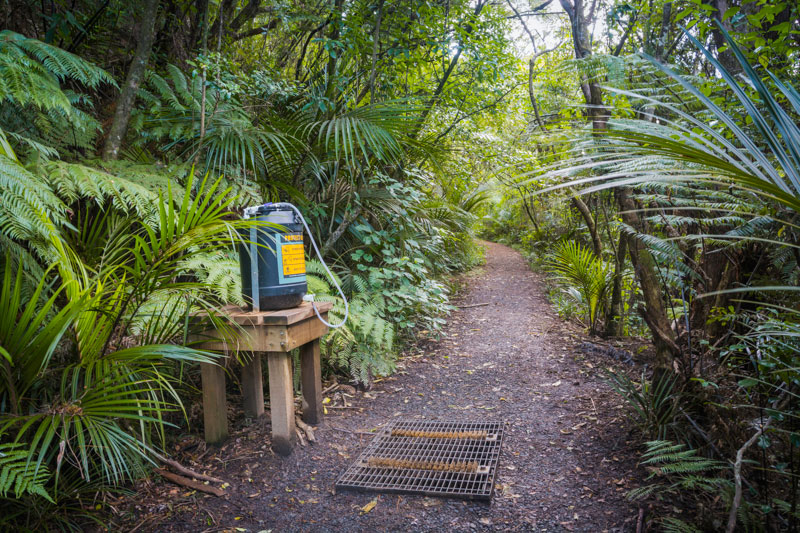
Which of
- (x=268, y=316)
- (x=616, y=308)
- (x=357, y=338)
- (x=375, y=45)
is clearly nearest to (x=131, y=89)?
(x=268, y=316)

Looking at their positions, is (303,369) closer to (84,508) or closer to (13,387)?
(84,508)

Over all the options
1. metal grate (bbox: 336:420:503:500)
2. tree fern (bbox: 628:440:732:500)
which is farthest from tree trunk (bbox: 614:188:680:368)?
metal grate (bbox: 336:420:503:500)

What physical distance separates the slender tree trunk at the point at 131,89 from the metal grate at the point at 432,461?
240cm

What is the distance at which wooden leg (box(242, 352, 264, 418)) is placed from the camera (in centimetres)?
290

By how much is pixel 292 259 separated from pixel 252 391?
3.03ft

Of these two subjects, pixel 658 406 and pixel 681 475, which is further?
pixel 658 406

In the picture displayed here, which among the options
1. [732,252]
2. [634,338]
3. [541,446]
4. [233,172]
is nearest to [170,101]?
[233,172]

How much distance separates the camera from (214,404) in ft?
8.64

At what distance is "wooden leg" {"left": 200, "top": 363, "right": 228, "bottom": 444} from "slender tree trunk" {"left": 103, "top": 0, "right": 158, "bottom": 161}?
1.48 metres

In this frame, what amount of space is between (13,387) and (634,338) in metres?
4.41

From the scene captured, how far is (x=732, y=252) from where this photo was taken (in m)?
2.45

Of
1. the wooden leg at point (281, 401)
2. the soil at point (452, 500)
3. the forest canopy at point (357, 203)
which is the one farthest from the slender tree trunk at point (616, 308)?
the wooden leg at point (281, 401)

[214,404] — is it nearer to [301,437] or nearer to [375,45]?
[301,437]

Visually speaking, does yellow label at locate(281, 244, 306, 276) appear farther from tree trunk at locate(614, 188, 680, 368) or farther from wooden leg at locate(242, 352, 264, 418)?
tree trunk at locate(614, 188, 680, 368)
